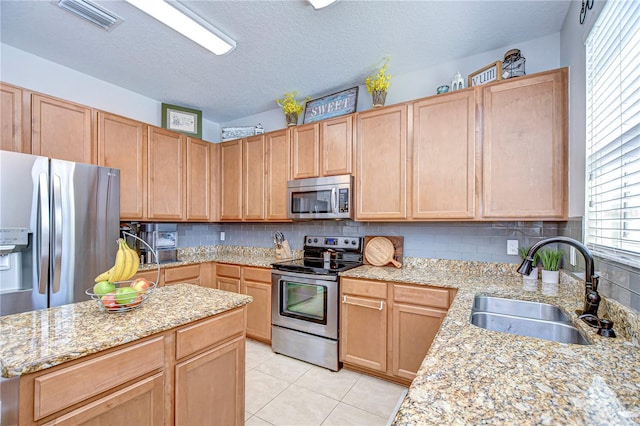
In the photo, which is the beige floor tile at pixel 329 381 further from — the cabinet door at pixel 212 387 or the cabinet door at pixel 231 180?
the cabinet door at pixel 231 180

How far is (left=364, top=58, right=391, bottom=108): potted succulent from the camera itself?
2562mm

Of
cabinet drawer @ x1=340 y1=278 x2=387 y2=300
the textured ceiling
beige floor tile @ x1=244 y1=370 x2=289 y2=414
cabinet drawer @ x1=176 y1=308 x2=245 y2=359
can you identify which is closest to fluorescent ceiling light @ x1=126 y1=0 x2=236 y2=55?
the textured ceiling

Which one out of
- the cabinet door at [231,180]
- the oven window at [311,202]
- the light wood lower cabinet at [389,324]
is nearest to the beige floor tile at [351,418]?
the light wood lower cabinet at [389,324]

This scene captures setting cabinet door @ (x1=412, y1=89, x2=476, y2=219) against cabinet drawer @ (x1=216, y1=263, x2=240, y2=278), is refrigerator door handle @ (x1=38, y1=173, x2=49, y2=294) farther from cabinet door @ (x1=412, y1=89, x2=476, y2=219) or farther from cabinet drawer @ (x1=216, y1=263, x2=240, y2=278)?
cabinet door @ (x1=412, y1=89, x2=476, y2=219)

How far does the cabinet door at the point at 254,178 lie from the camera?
3.31 meters

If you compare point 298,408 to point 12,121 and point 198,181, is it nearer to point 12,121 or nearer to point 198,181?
point 198,181

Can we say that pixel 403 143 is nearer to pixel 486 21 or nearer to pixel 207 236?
pixel 486 21

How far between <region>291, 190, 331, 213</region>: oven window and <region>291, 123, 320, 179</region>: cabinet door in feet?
0.68

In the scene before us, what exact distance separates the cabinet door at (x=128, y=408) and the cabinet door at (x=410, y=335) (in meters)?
1.67

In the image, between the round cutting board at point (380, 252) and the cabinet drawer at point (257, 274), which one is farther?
the cabinet drawer at point (257, 274)

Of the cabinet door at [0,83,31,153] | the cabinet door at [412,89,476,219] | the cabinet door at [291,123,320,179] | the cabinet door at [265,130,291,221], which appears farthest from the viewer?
the cabinet door at [265,130,291,221]

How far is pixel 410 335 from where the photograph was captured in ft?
7.13

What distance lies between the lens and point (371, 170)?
8.51 feet

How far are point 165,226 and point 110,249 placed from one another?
109 centimetres
